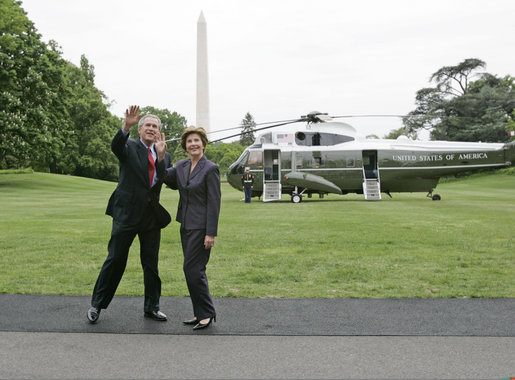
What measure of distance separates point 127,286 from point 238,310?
1830 mm

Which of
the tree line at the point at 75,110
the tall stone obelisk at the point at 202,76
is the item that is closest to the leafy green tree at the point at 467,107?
the tree line at the point at 75,110

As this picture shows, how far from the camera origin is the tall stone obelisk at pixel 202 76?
59.3 meters

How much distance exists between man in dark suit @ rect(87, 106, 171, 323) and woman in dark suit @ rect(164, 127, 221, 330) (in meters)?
→ 0.31

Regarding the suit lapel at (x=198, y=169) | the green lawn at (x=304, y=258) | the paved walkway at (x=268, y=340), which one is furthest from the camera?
the green lawn at (x=304, y=258)

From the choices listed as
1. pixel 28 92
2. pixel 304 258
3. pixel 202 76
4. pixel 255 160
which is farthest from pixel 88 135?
pixel 304 258

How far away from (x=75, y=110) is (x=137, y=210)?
2350 inches

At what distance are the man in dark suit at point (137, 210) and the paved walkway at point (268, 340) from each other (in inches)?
10.3

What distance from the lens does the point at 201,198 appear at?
482 centimetres

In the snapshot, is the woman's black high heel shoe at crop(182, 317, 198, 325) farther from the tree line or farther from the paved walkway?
the tree line

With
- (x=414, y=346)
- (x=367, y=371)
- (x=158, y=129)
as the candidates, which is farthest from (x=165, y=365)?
(x=158, y=129)

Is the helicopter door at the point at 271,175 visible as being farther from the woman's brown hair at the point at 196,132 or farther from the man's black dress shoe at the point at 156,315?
the man's black dress shoe at the point at 156,315

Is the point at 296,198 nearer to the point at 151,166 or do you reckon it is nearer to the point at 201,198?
the point at 151,166

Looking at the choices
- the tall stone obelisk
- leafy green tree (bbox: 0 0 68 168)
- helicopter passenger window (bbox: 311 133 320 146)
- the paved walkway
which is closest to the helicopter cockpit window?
helicopter passenger window (bbox: 311 133 320 146)

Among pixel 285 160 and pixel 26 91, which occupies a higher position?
pixel 26 91
